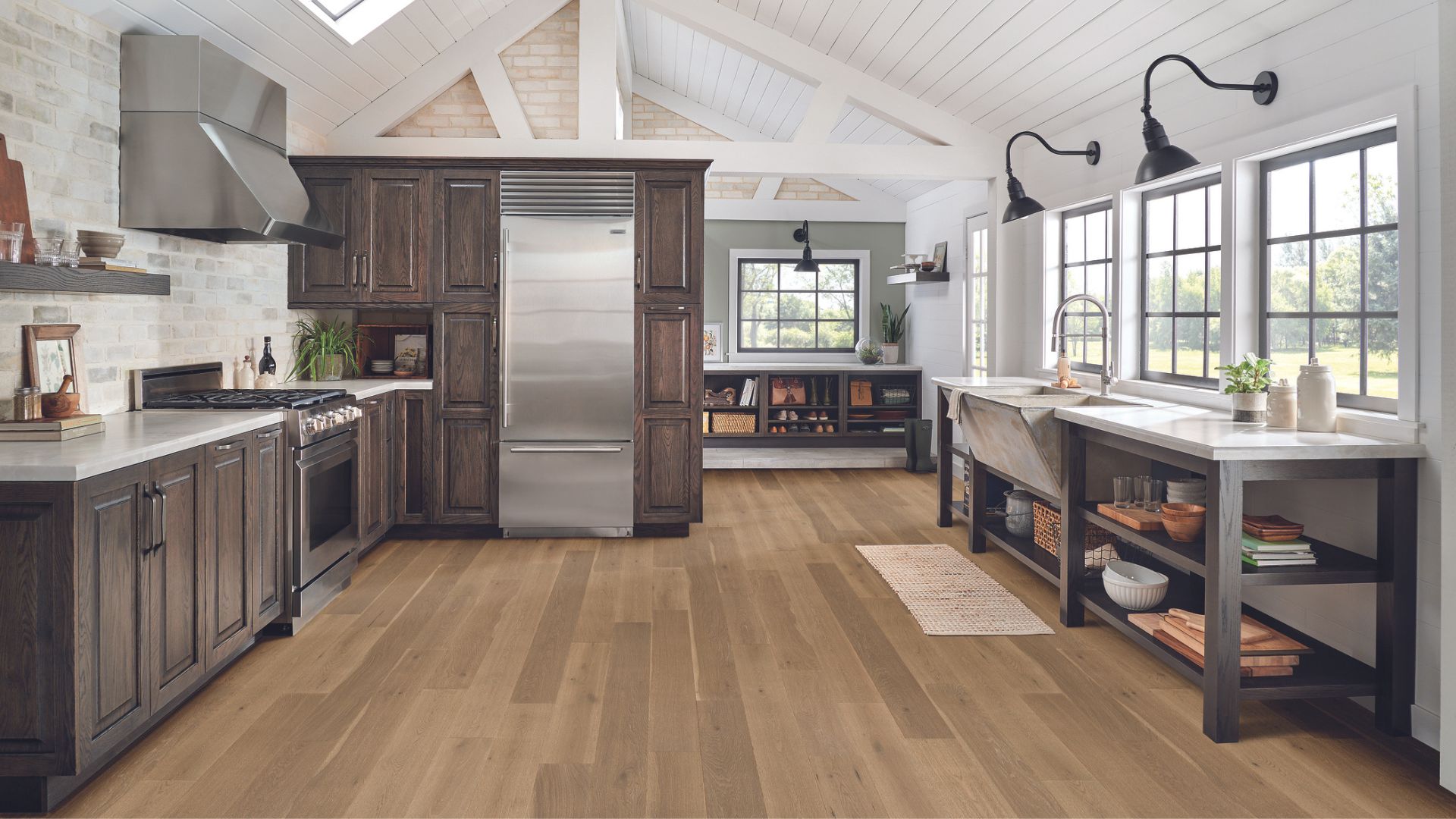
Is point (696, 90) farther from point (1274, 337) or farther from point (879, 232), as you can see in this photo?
point (1274, 337)

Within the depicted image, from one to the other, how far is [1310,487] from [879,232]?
6.08 m

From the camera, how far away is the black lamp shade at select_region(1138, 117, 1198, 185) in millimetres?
3357

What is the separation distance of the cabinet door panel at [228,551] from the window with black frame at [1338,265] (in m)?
3.86

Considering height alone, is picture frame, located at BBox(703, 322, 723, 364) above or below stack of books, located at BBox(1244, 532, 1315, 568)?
above

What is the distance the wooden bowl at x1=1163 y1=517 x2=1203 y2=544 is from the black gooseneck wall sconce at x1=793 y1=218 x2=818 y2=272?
5770mm

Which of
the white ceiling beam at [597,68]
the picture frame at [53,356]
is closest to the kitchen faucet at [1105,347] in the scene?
the white ceiling beam at [597,68]

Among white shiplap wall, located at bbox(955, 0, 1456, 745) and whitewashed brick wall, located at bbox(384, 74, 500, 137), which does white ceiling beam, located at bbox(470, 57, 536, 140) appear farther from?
white shiplap wall, located at bbox(955, 0, 1456, 745)

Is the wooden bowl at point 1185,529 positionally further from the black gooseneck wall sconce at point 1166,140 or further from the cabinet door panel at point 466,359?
the cabinet door panel at point 466,359

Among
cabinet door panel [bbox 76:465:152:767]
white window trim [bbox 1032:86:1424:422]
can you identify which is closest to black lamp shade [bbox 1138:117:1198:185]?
white window trim [bbox 1032:86:1424:422]

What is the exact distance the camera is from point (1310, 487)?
10.7 ft

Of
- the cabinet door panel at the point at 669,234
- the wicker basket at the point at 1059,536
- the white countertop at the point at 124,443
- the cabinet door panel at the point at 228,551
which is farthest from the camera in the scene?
the cabinet door panel at the point at 669,234

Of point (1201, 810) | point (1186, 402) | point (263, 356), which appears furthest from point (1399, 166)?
point (263, 356)

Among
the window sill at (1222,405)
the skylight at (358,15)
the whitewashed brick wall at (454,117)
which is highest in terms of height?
the skylight at (358,15)

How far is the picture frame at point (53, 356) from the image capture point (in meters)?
3.11
